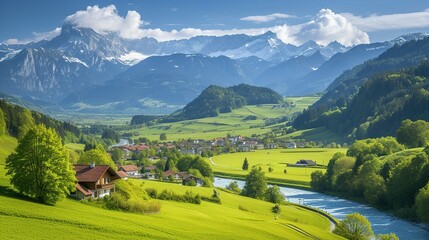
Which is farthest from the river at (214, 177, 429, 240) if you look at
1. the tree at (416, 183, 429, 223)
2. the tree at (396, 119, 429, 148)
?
the tree at (396, 119, 429, 148)

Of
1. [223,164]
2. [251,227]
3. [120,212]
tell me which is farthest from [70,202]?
[223,164]

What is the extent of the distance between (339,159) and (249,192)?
39.9m

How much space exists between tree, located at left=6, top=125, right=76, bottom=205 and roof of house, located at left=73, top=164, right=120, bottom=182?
8.87 m

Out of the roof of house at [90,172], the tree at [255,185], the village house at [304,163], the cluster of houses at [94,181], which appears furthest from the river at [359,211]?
the roof of house at [90,172]

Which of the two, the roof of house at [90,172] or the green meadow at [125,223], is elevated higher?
the roof of house at [90,172]

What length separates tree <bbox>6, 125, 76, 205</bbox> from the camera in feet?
150

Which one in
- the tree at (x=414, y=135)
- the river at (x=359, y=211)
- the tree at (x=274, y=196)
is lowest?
the river at (x=359, y=211)

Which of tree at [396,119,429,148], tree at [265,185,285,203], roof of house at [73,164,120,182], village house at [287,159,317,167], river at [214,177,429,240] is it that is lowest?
river at [214,177,429,240]

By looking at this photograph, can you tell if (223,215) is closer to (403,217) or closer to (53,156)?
Answer: (53,156)

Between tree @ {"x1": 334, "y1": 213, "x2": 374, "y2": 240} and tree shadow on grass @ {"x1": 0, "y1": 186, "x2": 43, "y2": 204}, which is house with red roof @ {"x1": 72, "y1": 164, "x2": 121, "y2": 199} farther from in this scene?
tree @ {"x1": 334, "y1": 213, "x2": 374, "y2": 240}

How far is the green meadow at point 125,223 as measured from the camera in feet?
128

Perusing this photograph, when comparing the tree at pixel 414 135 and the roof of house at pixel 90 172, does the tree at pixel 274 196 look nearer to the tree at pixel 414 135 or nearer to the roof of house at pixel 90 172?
the roof of house at pixel 90 172

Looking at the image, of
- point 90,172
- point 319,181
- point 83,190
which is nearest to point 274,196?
point 319,181

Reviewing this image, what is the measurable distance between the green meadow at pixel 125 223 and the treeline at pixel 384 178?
3460 cm
